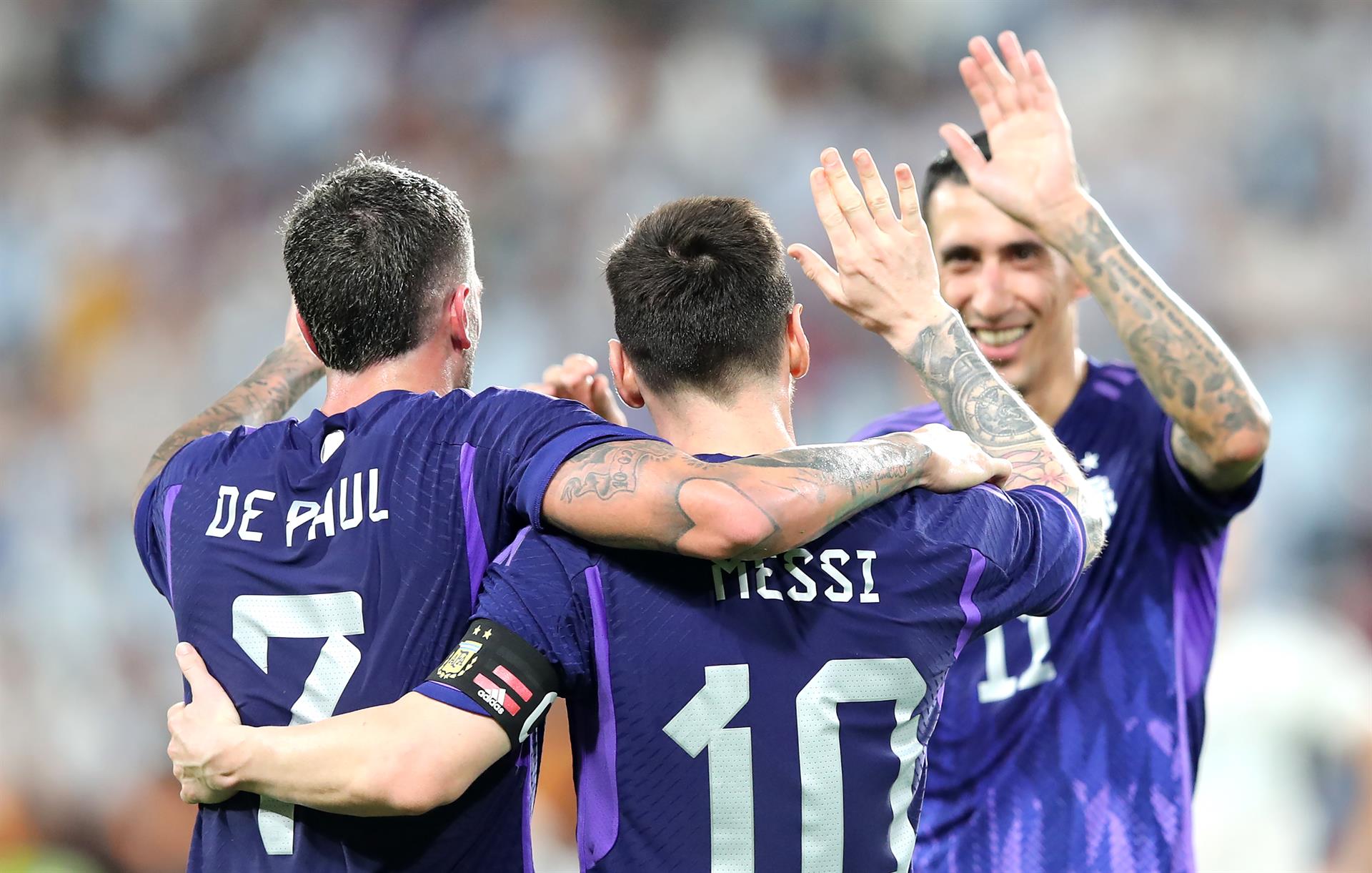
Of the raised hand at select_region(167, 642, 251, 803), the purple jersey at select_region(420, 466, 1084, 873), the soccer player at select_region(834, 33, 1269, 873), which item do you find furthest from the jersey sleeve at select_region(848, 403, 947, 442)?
the raised hand at select_region(167, 642, 251, 803)

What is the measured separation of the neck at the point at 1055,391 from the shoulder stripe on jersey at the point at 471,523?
1.88 m

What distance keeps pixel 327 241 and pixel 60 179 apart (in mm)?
7240

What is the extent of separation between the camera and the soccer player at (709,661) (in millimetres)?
2113

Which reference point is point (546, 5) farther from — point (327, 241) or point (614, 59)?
point (327, 241)

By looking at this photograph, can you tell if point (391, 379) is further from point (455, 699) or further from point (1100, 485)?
point (1100, 485)

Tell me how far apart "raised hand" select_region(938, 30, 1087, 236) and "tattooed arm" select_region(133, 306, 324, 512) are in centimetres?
179

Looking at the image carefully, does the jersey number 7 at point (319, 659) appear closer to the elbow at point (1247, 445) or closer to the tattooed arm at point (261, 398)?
the tattooed arm at point (261, 398)

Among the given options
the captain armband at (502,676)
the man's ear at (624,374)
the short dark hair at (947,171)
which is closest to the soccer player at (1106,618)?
the short dark hair at (947,171)

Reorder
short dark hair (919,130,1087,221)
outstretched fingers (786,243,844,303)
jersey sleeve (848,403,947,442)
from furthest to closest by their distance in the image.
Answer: short dark hair (919,130,1087,221), jersey sleeve (848,403,947,442), outstretched fingers (786,243,844,303)

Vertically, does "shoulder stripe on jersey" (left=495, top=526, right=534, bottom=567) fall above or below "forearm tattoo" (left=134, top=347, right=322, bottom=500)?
below

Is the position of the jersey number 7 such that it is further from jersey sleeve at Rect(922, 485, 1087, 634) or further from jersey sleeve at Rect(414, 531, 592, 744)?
jersey sleeve at Rect(922, 485, 1087, 634)

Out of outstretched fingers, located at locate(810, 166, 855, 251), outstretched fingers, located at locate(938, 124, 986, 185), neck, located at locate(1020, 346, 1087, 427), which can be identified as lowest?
neck, located at locate(1020, 346, 1087, 427)

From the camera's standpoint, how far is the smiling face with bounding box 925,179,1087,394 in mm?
3652

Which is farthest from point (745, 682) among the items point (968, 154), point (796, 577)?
point (968, 154)
